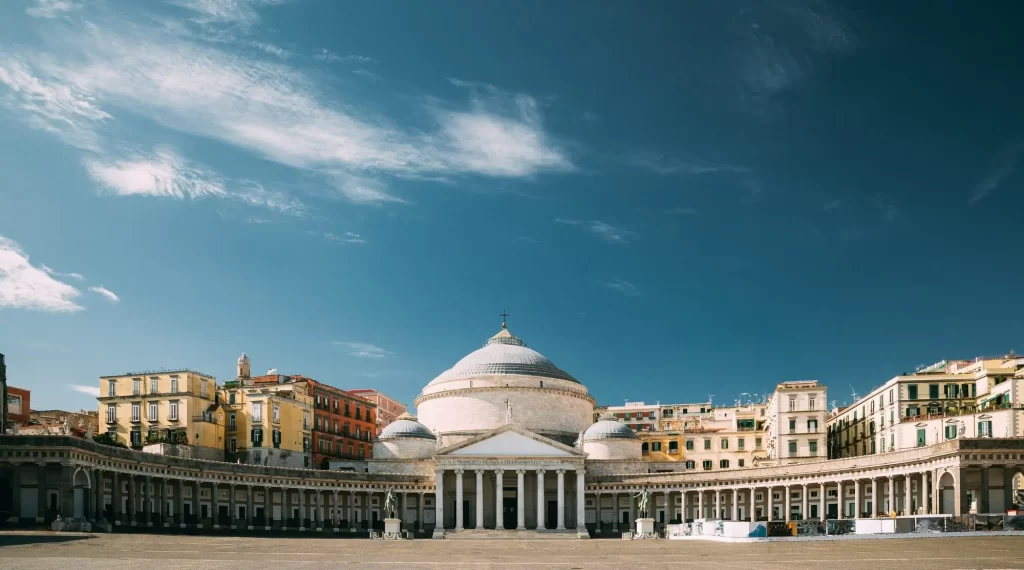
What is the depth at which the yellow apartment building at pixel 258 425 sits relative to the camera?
97438 millimetres

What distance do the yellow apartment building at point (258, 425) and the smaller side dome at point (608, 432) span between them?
3109cm

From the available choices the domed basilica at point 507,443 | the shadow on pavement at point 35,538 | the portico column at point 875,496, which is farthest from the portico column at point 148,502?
the portico column at point 875,496

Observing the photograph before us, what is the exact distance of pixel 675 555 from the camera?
A: 4516cm

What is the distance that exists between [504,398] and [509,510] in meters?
13.2

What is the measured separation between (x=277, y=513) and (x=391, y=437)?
1488 centimetres

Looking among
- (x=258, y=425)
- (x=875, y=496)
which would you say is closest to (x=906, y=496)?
(x=875, y=496)

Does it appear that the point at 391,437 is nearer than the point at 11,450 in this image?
No

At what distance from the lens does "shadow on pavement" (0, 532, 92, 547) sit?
5012 cm

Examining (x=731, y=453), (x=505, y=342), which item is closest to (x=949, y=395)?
(x=731, y=453)

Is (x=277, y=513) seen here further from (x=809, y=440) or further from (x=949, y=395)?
(x=949, y=395)

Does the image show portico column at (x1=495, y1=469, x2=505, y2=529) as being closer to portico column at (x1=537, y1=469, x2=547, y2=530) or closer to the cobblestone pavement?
portico column at (x1=537, y1=469, x2=547, y2=530)

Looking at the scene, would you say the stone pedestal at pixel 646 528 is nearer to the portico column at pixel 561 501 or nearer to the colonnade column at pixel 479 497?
the portico column at pixel 561 501

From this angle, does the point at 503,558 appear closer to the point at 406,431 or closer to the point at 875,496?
the point at 875,496

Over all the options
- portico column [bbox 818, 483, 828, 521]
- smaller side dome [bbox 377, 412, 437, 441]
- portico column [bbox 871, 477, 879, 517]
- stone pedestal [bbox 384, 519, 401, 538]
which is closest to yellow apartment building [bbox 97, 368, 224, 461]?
smaller side dome [bbox 377, 412, 437, 441]
